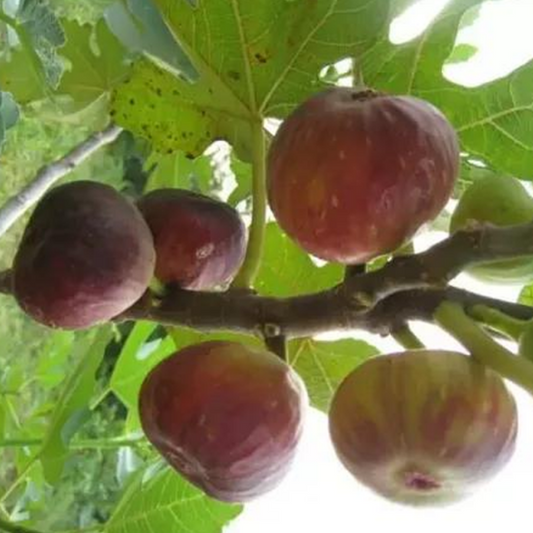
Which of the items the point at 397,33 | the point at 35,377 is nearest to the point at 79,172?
the point at 35,377

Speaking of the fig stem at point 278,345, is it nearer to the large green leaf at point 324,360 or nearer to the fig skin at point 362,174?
the fig skin at point 362,174

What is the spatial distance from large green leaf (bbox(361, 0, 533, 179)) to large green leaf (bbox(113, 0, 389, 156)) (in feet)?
0.12

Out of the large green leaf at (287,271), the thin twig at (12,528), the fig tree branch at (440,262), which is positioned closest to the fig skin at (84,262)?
the fig tree branch at (440,262)

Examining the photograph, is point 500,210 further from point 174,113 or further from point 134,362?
point 134,362

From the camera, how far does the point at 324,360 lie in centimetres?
92

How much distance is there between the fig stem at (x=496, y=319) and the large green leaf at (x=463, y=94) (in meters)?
0.16

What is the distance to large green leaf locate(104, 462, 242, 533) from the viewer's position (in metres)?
1.12

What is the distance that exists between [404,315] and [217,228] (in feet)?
0.52

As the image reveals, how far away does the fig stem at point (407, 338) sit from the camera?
711 mm

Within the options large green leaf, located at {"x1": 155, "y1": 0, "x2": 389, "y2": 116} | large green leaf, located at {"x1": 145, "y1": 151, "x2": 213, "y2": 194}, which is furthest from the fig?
large green leaf, located at {"x1": 145, "y1": 151, "x2": 213, "y2": 194}

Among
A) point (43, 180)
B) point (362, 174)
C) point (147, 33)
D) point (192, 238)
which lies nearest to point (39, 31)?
point (147, 33)

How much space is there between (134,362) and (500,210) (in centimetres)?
71

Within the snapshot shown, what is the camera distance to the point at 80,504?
3664 mm

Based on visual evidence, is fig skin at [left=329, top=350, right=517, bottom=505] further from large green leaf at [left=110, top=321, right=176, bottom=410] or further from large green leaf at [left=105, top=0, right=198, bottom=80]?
large green leaf at [left=110, top=321, right=176, bottom=410]
